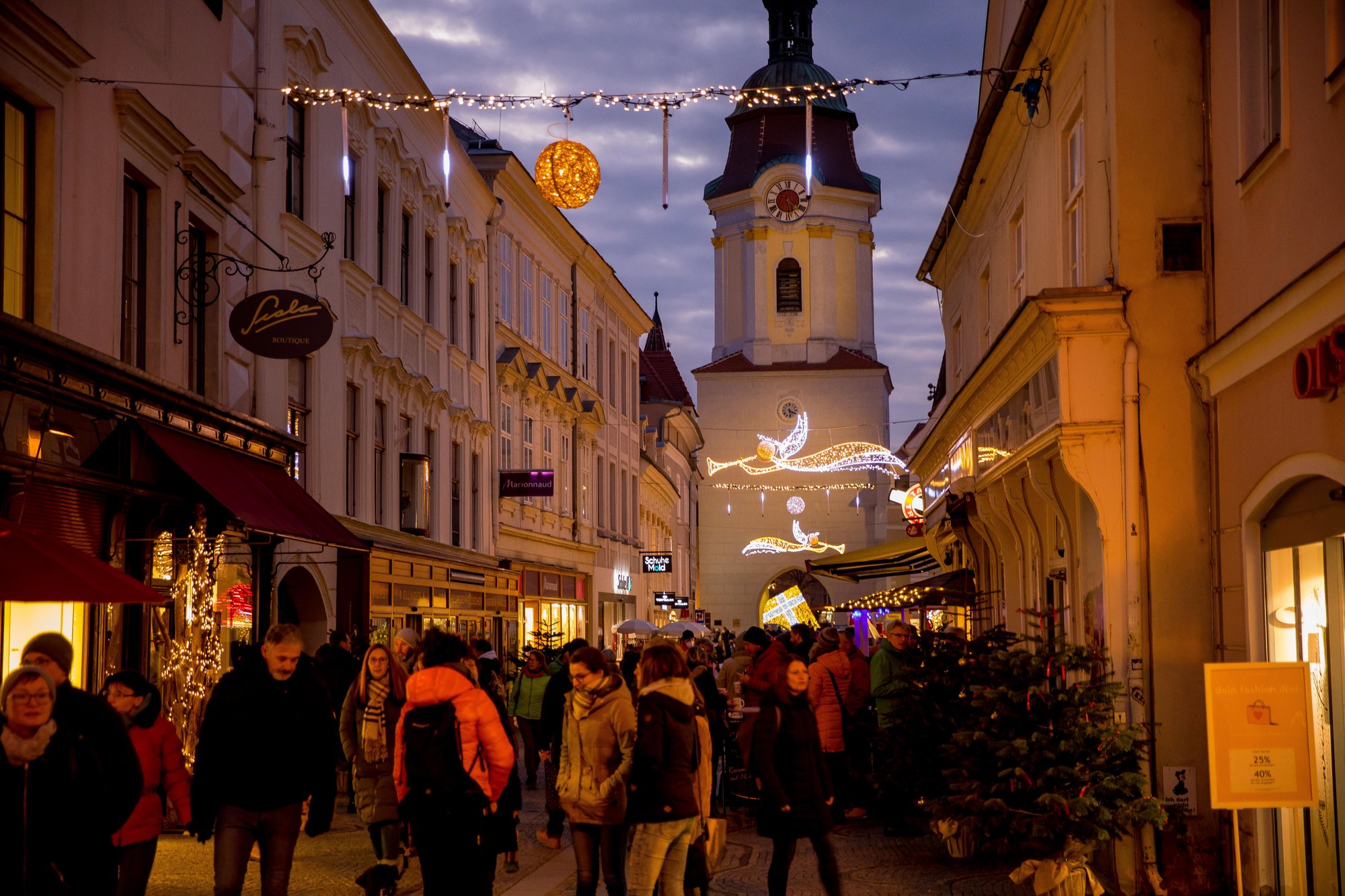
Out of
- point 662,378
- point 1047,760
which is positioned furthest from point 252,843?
point 662,378

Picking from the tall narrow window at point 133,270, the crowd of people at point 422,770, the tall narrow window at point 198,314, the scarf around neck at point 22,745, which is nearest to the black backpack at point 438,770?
the crowd of people at point 422,770

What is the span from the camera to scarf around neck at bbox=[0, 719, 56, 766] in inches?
227

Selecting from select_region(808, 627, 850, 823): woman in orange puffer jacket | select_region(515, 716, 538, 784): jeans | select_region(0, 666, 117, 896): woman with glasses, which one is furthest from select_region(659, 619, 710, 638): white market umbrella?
select_region(0, 666, 117, 896): woman with glasses

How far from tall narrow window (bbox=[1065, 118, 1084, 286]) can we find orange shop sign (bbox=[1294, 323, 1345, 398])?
434 cm

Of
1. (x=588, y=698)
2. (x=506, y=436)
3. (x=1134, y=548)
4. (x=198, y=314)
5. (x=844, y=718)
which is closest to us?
(x=588, y=698)

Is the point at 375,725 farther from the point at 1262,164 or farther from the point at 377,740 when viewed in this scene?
the point at 1262,164

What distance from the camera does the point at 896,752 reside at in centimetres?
1319

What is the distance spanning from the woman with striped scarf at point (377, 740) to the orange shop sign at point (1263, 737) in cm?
524

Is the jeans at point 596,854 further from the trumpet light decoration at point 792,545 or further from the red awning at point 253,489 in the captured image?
the trumpet light decoration at point 792,545

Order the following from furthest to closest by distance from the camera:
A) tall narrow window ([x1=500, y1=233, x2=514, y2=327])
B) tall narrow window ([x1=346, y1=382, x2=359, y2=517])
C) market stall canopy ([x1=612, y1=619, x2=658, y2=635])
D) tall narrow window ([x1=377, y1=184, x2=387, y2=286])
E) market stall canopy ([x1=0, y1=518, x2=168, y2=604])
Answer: market stall canopy ([x1=612, y1=619, x2=658, y2=635]) → tall narrow window ([x1=500, y1=233, x2=514, y2=327]) → tall narrow window ([x1=377, y1=184, x2=387, y2=286]) → tall narrow window ([x1=346, y1=382, x2=359, y2=517]) → market stall canopy ([x1=0, y1=518, x2=168, y2=604])

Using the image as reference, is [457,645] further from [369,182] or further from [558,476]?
[558,476]

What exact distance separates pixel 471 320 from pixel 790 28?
47.6 meters

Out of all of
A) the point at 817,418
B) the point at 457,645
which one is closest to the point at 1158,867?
the point at 457,645

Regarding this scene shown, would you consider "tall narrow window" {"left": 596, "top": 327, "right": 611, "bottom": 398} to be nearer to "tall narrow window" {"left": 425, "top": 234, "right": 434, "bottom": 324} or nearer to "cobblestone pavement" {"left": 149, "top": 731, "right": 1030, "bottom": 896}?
"tall narrow window" {"left": 425, "top": 234, "right": 434, "bottom": 324}
